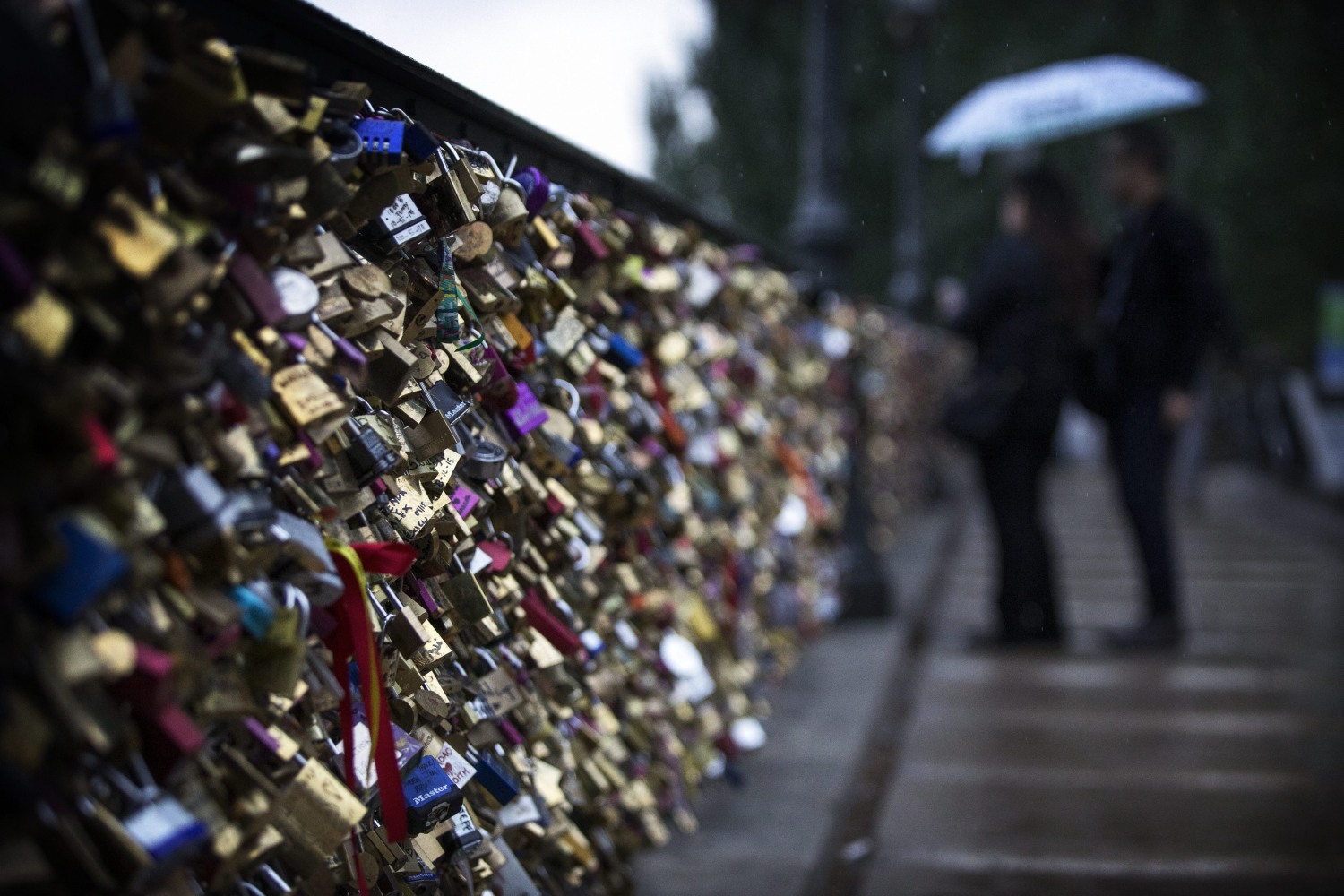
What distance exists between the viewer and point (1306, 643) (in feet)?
20.3

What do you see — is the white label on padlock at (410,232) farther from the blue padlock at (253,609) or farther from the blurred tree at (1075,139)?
the blurred tree at (1075,139)

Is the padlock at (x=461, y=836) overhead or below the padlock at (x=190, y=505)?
below

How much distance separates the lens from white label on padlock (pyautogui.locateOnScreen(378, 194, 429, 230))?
1.73m

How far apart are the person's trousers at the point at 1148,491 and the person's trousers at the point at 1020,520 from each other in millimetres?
377

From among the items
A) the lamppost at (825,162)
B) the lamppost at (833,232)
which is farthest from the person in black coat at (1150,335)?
the lamppost at (825,162)

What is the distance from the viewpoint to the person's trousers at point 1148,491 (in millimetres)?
5922

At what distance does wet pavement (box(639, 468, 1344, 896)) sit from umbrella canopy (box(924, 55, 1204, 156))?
2639mm

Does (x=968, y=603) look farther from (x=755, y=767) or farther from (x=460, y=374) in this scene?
(x=460, y=374)

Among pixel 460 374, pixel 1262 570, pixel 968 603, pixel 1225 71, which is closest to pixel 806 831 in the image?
pixel 460 374

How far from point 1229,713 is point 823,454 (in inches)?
76.0

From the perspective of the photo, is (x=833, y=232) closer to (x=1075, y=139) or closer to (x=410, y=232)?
(x=410, y=232)

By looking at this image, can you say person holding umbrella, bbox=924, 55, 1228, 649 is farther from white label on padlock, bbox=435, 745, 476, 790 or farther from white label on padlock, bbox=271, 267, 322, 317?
white label on padlock, bbox=271, 267, 322, 317

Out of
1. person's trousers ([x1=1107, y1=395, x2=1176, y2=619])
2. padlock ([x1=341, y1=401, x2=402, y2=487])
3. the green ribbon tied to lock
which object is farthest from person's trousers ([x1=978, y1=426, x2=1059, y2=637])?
padlock ([x1=341, y1=401, x2=402, y2=487])

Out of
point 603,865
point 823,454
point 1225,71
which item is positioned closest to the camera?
point 603,865
